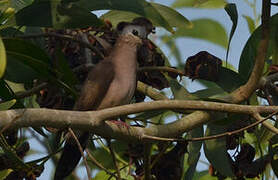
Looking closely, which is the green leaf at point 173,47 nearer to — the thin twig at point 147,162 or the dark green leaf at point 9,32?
the dark green leaf at point 9,32

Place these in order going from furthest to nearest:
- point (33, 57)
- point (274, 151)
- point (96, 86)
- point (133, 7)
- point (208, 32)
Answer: point (208, 32)
point (96, 86)
point (274, 151)
point (133, 7)
point (33, 57)

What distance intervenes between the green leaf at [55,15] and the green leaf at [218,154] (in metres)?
0.87

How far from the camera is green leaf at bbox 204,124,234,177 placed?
3.12 meters

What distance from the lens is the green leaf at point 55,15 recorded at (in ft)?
9.61

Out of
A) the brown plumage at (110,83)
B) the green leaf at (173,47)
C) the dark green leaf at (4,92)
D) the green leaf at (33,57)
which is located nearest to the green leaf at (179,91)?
the brown plumage at (110,83)

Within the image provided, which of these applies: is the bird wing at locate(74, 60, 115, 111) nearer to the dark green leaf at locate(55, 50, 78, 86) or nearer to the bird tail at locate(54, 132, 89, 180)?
the bird tail at locate(54, 132, 89, 180)

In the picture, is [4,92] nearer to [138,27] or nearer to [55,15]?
[55,15]

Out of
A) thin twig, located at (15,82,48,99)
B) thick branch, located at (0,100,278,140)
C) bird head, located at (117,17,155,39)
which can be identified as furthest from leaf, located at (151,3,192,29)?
thin twig, located at (15,82,48,99)

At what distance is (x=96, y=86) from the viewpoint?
362 cm

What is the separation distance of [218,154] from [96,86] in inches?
34.0

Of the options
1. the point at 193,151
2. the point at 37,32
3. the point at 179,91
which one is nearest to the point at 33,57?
the point at 37,32

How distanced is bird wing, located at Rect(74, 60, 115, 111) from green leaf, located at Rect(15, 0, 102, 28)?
51 centimetres

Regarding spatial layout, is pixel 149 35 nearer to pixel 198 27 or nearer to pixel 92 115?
pixel 198 27

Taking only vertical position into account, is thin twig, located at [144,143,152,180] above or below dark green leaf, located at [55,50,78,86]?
below
